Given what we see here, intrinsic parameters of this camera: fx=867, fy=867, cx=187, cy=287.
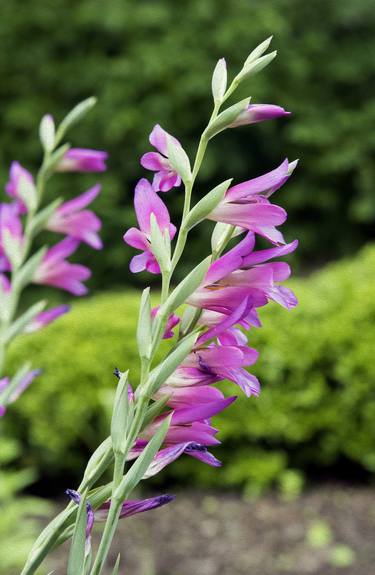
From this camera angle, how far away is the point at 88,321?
409cm

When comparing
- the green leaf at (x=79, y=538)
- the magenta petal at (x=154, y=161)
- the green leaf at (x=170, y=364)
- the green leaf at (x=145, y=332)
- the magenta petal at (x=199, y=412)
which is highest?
the magenta petal at (x=154, y=161)

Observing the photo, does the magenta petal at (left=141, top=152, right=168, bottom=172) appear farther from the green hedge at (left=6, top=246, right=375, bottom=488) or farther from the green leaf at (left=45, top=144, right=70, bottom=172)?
Result: the green hedge at (left=6, top=246, right=375, bottom=488)

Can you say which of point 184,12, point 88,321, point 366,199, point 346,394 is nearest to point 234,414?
point 346,394

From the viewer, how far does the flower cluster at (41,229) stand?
3.10 feet

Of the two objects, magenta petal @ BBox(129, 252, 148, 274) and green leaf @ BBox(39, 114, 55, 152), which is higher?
magenta petal @ BBox(129, 252, 148, 274)

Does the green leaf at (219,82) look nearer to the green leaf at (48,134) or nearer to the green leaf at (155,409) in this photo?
the green leaf at (155,409)

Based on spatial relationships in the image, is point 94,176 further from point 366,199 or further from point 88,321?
point 88,321

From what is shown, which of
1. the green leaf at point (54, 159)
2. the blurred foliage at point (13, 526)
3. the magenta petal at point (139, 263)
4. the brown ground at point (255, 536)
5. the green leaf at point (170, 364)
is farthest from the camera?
the brown ground at point (255, 536)

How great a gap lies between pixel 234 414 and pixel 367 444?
2.00 ft

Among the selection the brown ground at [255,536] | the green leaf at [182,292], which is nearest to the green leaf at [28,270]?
the green leaf at [182,292]

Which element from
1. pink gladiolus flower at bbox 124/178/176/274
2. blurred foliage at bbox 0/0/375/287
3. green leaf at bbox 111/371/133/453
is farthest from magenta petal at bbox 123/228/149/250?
blurred foliage at bbox 0/0/375/287

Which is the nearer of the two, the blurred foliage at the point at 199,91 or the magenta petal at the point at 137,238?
the magenta petal at the point at 137,238

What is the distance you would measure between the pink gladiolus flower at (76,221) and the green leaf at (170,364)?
0.53 metres

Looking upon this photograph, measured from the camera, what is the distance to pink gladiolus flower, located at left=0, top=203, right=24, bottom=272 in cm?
100
